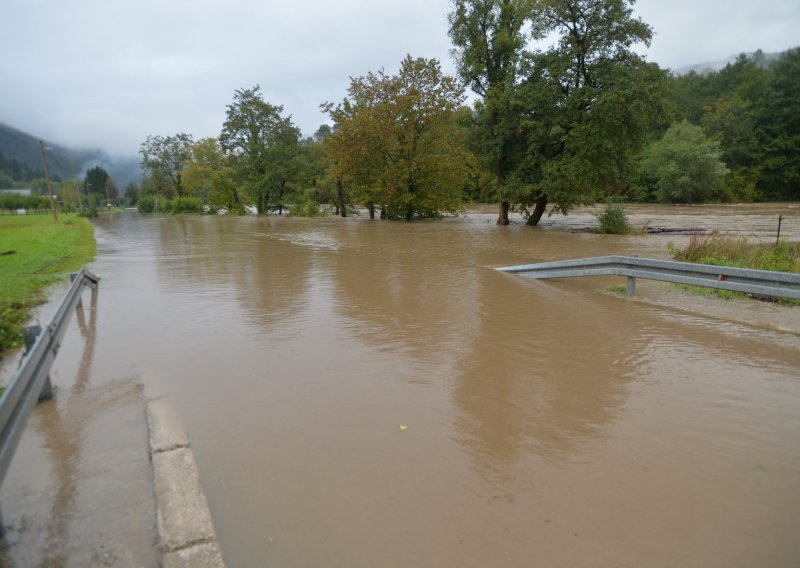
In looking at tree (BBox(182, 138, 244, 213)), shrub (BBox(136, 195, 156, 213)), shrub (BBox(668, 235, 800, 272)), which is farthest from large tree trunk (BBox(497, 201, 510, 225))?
shrub (BBox(136, 195, 156, 213))

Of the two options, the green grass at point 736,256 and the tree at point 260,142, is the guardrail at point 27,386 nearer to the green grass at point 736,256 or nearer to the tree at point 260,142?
the green grass at point 736,256

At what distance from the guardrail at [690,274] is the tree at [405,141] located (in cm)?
2070

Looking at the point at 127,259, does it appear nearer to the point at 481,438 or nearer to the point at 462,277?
the point at 462,277

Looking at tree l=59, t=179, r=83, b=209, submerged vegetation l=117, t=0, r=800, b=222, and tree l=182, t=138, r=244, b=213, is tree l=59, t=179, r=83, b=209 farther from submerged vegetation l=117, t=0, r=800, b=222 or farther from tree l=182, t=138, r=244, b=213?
submerged vegetation l=117, t=0, r=800, b=222

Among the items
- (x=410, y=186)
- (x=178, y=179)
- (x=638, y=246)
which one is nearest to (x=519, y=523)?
(x=638, y=246)

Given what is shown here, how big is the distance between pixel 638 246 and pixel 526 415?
15347 mm

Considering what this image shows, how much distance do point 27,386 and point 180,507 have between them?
1.72m

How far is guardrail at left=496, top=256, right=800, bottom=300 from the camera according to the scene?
6969 mm

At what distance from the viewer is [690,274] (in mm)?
8148

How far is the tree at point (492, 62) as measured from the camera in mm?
24922

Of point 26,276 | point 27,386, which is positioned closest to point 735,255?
point 27,386

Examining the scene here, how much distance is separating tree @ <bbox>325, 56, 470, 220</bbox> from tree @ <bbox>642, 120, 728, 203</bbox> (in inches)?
1171

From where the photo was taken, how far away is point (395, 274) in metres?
12.2

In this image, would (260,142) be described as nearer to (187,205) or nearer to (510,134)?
(187,205)
